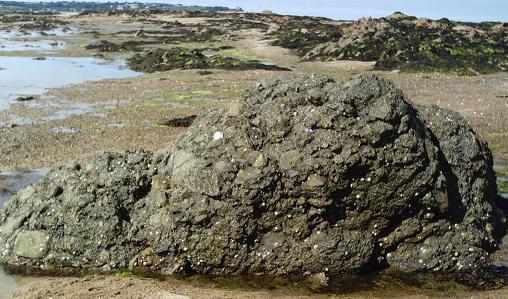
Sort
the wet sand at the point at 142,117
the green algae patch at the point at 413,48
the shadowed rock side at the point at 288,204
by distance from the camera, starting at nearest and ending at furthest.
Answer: the wet sand at the point at 142,117 → the shadowed rock side at the point at 288,204 → the green algae patch at the point at 413,48

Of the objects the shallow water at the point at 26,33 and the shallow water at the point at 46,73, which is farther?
the shallow water at the point at 26,33

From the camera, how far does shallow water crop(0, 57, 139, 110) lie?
32.6 meters

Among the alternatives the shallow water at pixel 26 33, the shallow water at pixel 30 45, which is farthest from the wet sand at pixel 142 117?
the shallow water at pixel 26 33

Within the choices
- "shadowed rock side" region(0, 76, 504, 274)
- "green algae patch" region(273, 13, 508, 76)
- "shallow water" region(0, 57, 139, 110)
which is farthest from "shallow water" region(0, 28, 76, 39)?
"shadowed rock side" region(0, 76, 504, 274)

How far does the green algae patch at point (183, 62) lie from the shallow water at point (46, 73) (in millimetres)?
1590

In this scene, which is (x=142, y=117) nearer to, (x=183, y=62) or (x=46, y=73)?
(x=46, y=73)

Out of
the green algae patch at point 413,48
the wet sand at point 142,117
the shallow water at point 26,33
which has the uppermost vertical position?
the green algae patch at point 413,48

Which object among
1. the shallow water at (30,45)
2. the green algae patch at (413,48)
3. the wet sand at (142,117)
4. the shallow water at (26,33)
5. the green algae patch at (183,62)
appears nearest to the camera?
the wet sand at (142,117)

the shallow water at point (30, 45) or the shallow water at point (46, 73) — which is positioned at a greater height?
the shallow water at point (30, 45)

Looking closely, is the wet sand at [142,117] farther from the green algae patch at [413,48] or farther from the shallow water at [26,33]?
the shallow water at [26,33]

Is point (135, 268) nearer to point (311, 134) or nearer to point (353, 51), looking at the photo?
point (311, 134)

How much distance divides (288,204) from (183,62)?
3531cm

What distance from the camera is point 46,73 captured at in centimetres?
4047

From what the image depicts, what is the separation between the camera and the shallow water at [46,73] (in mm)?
32562
